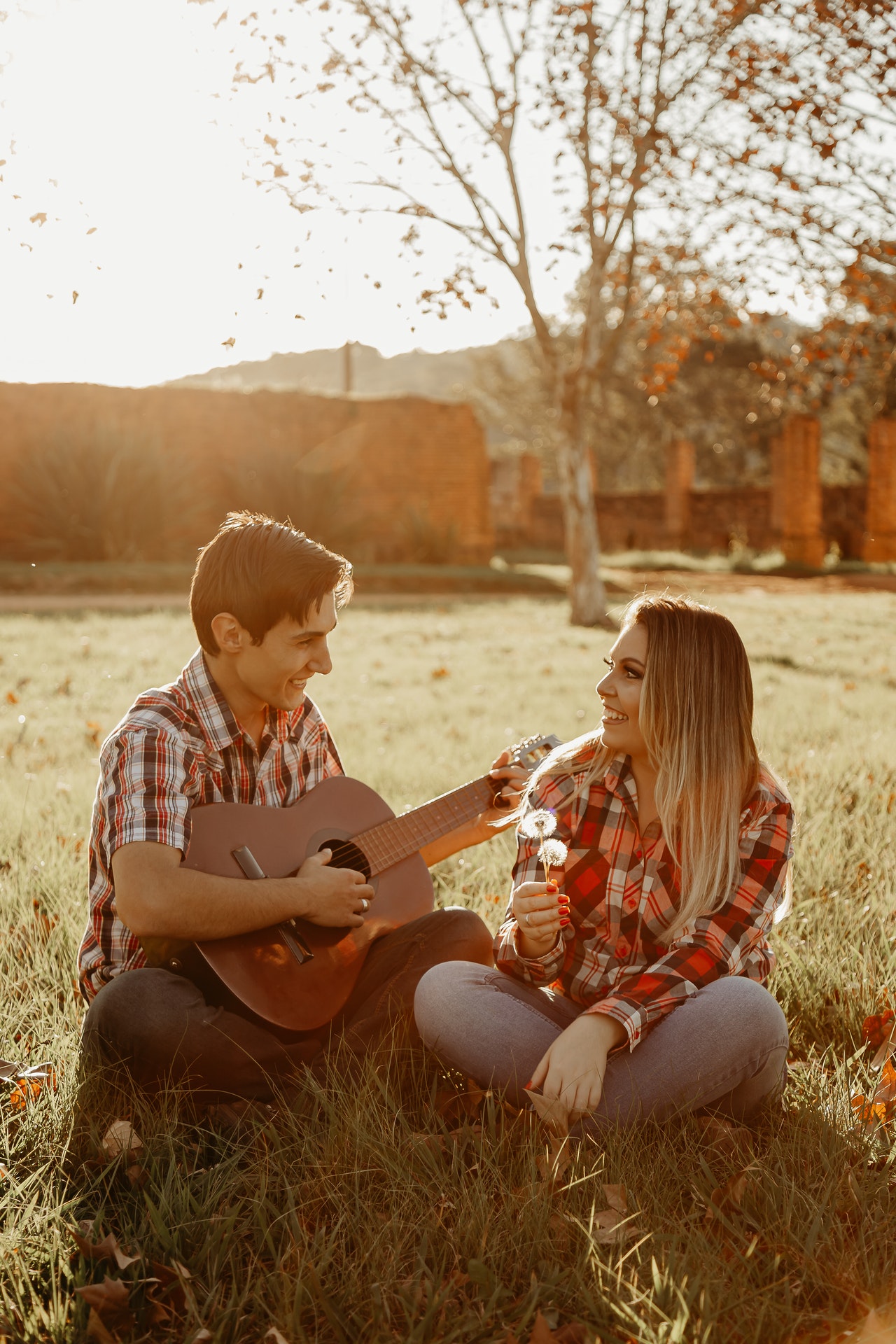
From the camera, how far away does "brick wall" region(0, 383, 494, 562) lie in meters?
18.5

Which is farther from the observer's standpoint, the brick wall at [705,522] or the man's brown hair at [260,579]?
the brick wall at [705,522]

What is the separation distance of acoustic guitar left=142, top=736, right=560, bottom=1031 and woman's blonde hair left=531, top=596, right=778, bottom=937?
0.62m

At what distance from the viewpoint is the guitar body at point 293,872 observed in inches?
97.3

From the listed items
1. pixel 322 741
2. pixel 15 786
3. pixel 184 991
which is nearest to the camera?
pixel 184 991

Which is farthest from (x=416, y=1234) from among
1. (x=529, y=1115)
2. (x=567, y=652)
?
(x=567, y=652)

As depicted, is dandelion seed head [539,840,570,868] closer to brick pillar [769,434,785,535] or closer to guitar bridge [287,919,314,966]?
guitar bridge [287,919,314,966]

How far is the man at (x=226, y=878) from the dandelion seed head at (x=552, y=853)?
0.51 meters

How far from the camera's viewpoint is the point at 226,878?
7.77 ft

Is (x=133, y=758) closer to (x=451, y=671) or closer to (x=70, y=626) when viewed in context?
(x=451, y=671)

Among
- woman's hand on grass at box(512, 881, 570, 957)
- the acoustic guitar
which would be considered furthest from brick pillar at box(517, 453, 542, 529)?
woman's hand on grass at box(512, 881, 570, 957)

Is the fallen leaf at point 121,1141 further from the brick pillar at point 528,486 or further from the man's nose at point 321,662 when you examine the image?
the brick pillar at point 528,486

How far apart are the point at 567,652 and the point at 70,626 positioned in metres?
4.61

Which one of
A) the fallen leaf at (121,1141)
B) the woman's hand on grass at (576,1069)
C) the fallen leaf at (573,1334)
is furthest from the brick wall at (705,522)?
the fallen leaf at (573,1334)

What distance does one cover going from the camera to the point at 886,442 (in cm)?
2314
